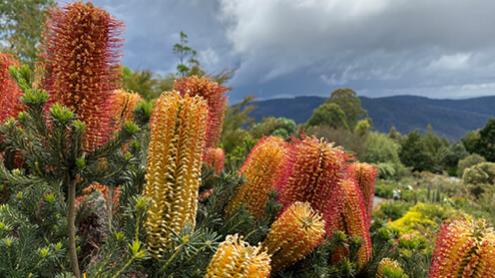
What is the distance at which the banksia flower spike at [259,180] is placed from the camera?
1873mm

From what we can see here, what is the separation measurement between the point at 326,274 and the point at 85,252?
0.93 m

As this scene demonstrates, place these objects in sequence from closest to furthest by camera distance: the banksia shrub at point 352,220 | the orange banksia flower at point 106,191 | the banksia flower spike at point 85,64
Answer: the banksia flower spike at point 85,64, the orange banksia flower at point 106,191, the banksia shrub at point 352,220

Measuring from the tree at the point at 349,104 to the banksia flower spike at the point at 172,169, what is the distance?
58.4 metres

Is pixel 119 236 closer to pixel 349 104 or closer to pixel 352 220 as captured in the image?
pixel 352 220

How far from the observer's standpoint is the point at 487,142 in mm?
38500

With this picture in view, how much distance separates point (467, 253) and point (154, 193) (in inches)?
39.6

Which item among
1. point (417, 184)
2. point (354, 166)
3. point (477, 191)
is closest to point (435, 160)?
point (417, 184)

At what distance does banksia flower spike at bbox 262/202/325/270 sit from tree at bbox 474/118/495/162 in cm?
4094

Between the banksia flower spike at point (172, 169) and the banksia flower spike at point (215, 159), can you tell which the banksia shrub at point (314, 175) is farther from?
the banksia flower spike at point (215, 159)

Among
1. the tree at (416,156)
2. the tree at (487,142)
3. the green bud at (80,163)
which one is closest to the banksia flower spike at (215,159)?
the green bud at (80,163)

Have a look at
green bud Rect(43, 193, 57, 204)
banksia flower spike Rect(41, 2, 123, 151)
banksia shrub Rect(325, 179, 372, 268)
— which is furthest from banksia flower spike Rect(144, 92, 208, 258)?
banksia shrub Rect(325, 179, 372, 268)

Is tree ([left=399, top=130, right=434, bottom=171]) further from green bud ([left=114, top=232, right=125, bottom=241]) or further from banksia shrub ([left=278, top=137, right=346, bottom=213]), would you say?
green bud ([left=114, top=232, right=125, bottom=241])

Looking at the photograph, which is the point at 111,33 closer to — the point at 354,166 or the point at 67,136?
the point at 67,136

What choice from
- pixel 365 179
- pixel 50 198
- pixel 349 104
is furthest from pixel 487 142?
pixel 50 198
